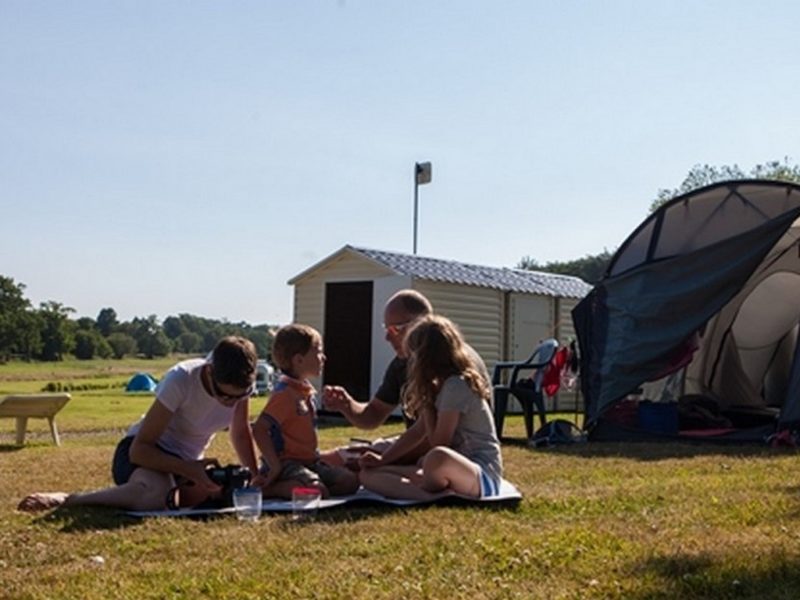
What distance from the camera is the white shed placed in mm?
15016

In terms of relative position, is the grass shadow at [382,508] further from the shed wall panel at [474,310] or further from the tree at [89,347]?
the tree at [89,347]

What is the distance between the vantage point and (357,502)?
522 cm

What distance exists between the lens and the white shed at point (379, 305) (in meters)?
15.0

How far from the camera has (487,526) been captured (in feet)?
14.7

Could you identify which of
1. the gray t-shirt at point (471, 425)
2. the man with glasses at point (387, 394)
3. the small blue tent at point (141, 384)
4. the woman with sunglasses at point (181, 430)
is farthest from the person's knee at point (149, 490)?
the small blue tent at point (141, 384)

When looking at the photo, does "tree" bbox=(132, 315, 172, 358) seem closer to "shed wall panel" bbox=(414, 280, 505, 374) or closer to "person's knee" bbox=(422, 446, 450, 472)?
"shed wall panel" bbox=(414, 280, 505, 374)

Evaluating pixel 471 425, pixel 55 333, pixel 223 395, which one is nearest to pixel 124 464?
pixel 223 395

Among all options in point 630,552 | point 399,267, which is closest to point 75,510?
point 630,552

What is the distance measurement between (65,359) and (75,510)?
60116 mm

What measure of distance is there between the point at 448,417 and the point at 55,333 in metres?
62.1

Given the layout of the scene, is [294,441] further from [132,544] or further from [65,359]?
[65,359]

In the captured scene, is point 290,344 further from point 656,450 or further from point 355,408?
point 656,450

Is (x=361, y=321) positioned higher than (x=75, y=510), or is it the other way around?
(x=361, y=321)

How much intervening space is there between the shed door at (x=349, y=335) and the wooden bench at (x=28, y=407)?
5.47 meters
